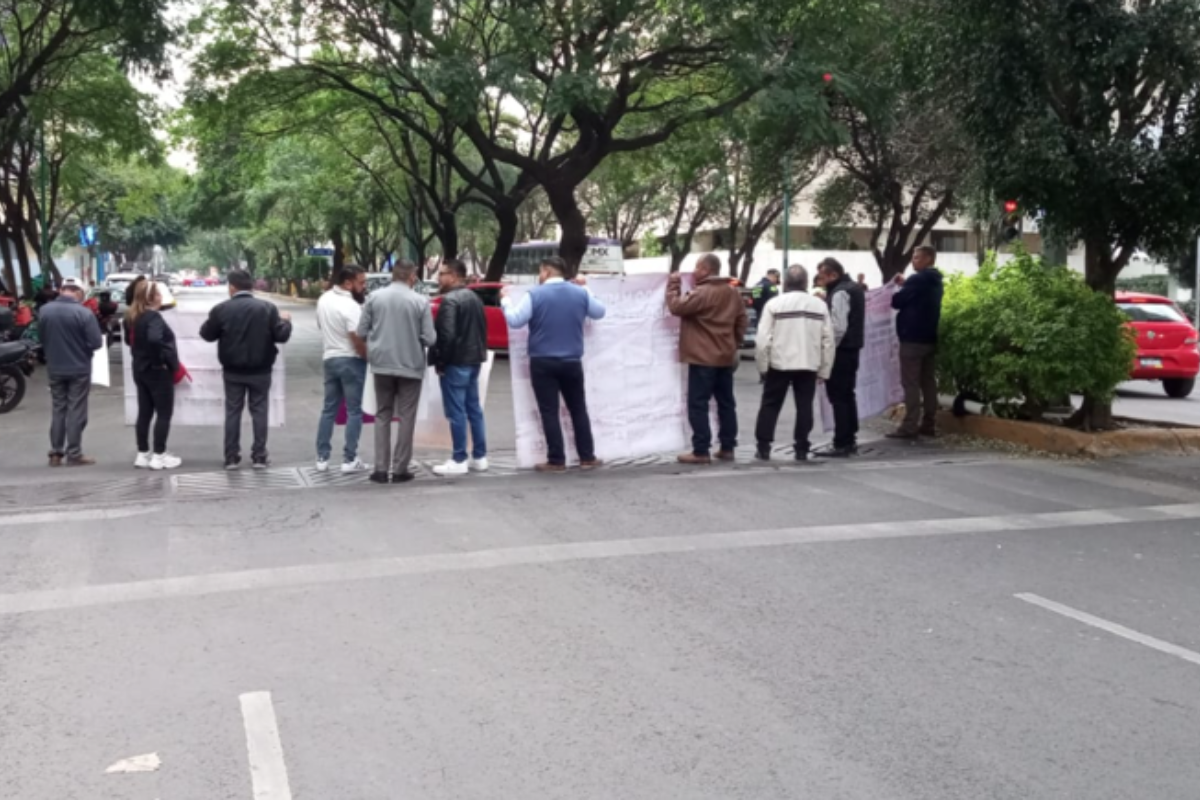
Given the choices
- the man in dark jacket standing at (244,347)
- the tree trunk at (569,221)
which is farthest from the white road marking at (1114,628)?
the tree trunk at (569,221)

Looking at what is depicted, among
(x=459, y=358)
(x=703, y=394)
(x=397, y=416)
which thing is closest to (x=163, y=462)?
(x=397, y=416)

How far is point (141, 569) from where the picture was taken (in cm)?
703

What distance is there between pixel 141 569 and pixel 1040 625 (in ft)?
16.6

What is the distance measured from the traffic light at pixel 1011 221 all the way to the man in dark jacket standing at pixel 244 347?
7.32m

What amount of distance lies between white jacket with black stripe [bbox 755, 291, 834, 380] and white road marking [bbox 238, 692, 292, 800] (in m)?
6.82

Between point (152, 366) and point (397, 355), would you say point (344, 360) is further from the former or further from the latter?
point (152, 366)

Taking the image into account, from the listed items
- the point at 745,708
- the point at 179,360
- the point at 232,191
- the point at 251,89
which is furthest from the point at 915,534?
the point at 232,191

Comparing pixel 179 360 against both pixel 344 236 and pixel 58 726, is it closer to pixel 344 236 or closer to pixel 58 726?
pixel 58 726

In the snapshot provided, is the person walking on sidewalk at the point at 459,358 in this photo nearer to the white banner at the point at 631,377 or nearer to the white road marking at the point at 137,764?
the white banner at the point at 631,377

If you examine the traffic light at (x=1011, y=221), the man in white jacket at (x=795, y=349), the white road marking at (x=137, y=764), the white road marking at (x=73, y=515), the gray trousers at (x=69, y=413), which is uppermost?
the traffic light at (x=1011, y=221)

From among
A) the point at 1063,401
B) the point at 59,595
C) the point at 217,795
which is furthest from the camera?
the point at 1063,401

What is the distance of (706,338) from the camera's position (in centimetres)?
1074

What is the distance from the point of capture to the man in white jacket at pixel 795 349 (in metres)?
10.8

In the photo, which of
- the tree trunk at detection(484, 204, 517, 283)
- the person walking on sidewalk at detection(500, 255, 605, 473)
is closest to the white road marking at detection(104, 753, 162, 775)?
the person walking on sidewalk at detection(500, 255, 605, 473)
